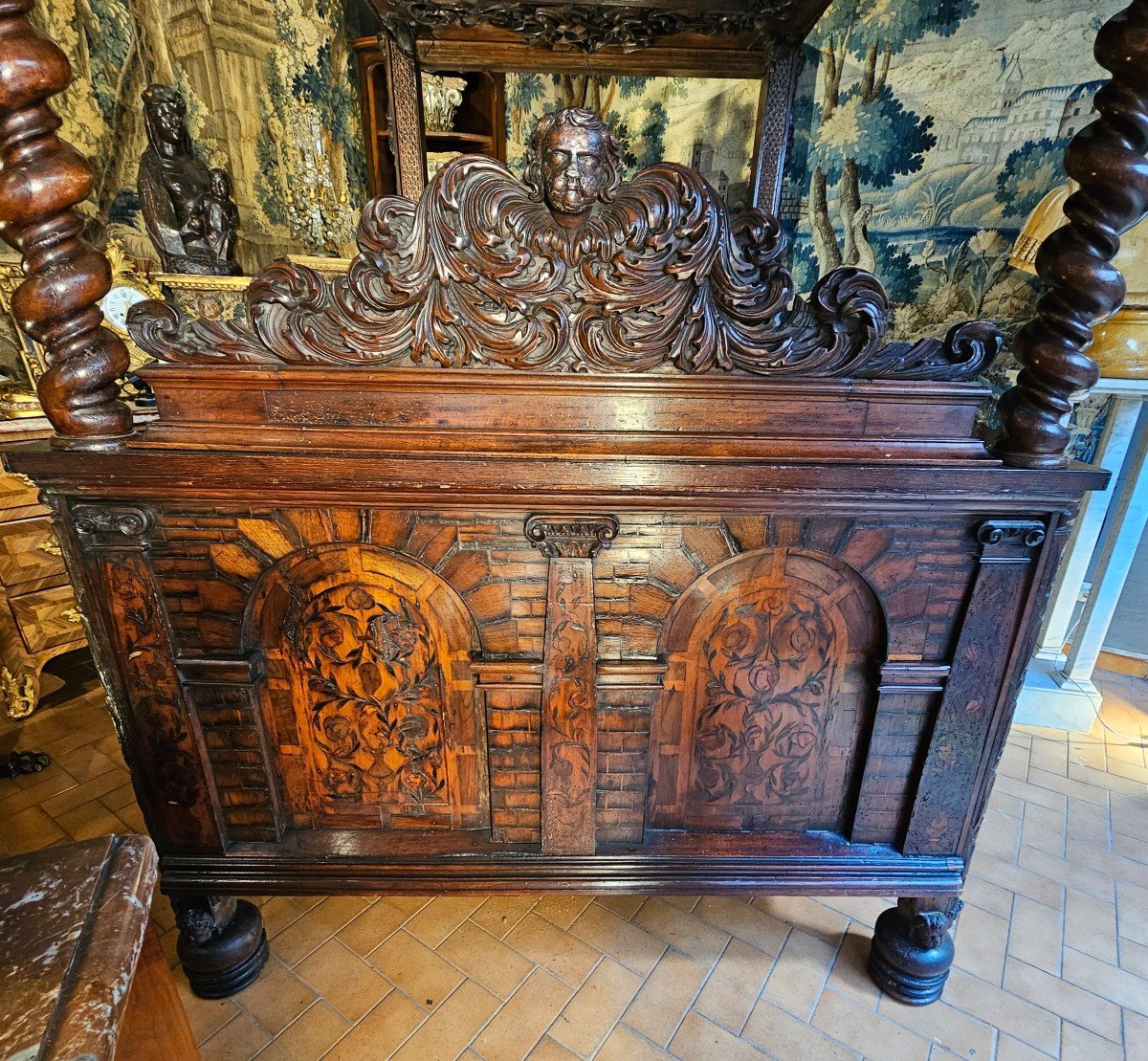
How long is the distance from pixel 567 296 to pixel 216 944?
77.4 inches

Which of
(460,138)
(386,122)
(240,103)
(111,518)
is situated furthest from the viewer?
(386,122)

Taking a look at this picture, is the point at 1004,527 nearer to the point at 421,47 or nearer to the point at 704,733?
the point at 704,733

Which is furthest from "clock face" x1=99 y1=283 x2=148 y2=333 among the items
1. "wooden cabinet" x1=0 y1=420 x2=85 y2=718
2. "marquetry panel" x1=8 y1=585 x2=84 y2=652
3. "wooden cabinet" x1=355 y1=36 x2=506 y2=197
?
"wooden cabinet" x1=355 y1=36 x2=506 y2=197

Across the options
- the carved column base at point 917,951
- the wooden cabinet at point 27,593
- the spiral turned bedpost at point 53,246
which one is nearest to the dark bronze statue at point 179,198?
the wooden cabinet at point 27,593

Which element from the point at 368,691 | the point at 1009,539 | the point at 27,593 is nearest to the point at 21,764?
the point at 27,593

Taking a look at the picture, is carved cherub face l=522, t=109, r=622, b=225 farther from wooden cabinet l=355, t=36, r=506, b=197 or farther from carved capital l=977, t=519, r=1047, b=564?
wooden cabinet l=355, t=36, r=506, b=197

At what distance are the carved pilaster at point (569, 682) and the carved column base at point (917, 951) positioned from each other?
928mm

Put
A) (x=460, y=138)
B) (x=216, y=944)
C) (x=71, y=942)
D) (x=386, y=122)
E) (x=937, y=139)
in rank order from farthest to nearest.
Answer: (x=386, y=122)
(x=460, y=138)
(x=937, y=139)
(x=216, y=944)
(x=71, y=942)

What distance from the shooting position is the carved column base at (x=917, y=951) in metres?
1.63

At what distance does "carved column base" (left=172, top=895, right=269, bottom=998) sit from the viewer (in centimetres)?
162

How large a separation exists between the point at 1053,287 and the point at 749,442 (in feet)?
2.36

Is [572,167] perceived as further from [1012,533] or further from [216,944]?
[216,944]

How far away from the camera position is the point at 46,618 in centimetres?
268

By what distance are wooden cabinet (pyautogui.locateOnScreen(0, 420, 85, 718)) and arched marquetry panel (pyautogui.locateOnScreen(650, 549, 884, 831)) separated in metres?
2.58
